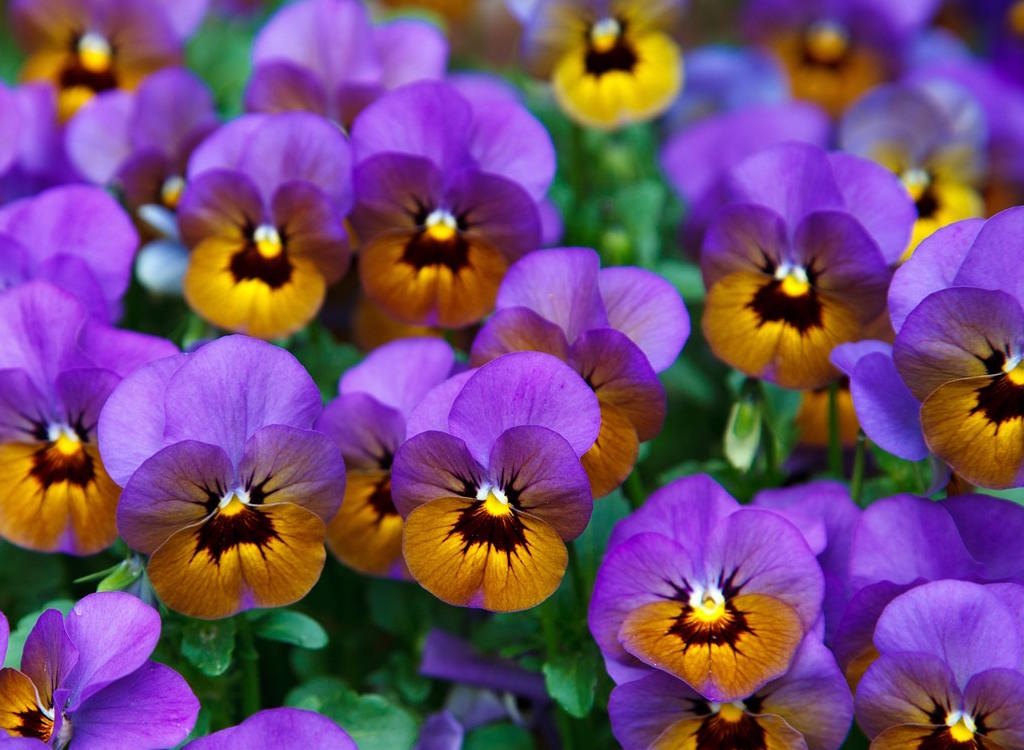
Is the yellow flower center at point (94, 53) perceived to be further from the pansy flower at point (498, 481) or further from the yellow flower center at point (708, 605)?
the yellow flower center at point (708, 605)

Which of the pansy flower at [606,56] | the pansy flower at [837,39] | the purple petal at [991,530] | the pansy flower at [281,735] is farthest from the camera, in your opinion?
the pansy flower at [837,39]

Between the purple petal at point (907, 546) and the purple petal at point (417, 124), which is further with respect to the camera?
the purple petal at point (417, 124)

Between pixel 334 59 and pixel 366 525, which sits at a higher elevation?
pixel 334 59

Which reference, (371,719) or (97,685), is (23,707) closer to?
(97,685)

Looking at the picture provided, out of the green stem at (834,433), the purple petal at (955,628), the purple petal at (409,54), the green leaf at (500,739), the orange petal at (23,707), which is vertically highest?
the purple petal at (409,54)

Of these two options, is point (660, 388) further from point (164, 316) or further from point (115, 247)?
point (164, 316)

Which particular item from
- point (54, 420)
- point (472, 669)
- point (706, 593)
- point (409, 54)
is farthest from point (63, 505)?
point (409, 54)

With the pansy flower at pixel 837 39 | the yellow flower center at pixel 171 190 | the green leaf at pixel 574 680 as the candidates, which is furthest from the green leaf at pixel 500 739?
the pansy flower at pixel 837 39
